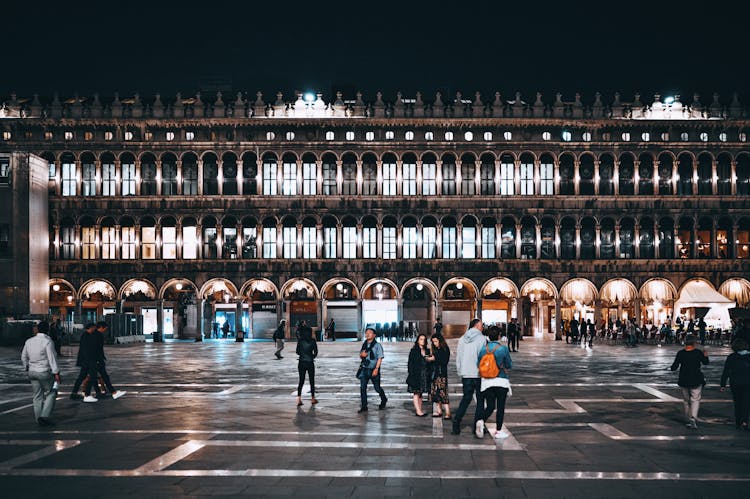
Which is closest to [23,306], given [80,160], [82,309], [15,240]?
[15,240]

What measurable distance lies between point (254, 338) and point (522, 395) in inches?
1459

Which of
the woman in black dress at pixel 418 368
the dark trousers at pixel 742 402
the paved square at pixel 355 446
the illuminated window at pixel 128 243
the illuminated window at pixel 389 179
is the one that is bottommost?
the paved square at pixel 355 446

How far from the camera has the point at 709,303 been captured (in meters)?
45.4

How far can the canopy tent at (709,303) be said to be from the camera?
45.5 m

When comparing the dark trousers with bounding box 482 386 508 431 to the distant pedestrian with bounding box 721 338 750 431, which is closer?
the dark trousers with bounding box 482 386 508 431

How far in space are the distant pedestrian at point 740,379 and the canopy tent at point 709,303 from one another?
110ft

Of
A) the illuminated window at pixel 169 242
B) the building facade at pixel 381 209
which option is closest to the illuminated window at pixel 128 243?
the building facade at pixel 381 209

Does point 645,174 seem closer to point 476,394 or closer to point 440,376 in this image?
point 440,376

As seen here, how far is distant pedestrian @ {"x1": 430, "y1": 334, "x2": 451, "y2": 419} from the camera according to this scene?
14.5m

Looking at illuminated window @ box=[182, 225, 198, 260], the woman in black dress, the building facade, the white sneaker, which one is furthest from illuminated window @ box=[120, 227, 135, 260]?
the white sneaker

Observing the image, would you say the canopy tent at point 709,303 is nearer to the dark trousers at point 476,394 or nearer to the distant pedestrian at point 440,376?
the distant pedestrian at point 440,376

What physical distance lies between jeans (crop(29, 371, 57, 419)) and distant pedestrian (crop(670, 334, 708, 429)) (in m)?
10.7

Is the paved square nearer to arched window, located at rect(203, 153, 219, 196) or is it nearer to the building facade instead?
the building facade

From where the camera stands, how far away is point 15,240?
1853 inches
